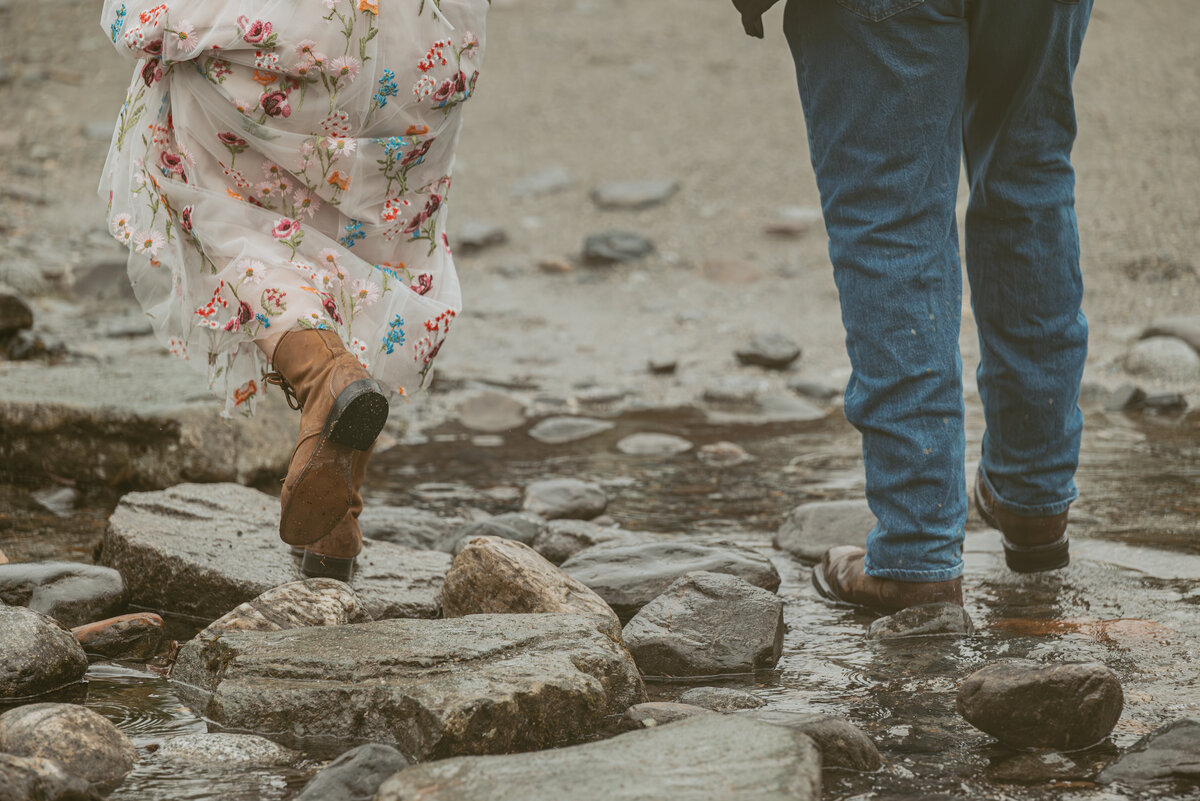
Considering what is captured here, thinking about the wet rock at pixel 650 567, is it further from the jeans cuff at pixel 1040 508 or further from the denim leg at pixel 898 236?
the jeans cuff at pixel 1040 508

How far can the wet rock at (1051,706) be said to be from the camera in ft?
5.35

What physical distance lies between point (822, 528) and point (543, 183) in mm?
4843

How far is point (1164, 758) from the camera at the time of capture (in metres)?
1.53

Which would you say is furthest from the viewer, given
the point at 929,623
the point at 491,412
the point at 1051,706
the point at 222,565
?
the point at 491,412

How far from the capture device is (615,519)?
3.00 m

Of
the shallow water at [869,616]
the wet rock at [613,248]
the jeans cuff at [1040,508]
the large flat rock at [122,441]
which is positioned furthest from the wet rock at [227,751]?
the wet rock at [613,248]

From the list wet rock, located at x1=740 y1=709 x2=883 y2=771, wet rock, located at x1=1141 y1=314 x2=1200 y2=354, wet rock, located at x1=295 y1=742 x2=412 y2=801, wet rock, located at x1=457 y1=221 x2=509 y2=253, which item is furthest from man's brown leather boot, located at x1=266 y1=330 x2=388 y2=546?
wet rock, located at x1=457 y1=221 x2=509 y2=253

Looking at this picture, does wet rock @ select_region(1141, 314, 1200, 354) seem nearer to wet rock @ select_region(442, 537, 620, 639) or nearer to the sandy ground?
the sandy ground

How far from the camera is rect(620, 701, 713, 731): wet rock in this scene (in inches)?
67.7

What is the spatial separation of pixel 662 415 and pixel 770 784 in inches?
113

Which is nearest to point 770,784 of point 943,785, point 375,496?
point 943,785

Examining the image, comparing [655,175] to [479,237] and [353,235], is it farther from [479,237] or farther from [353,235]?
[353,235]

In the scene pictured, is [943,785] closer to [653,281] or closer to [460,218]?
[653,281]

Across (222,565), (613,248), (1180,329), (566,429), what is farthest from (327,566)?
(613,248)
